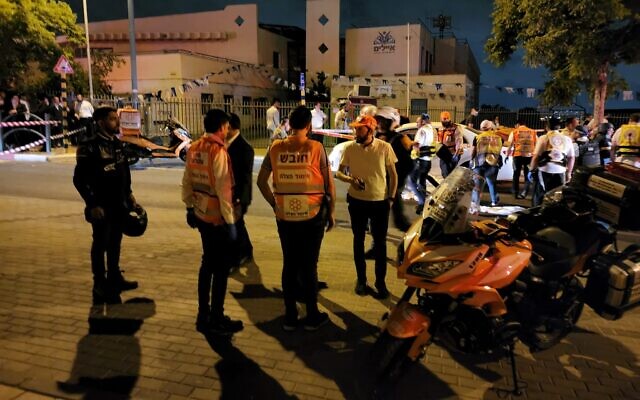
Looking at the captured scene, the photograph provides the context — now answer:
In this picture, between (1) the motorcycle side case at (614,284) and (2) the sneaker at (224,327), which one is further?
(2) the sneaker at (224,327)

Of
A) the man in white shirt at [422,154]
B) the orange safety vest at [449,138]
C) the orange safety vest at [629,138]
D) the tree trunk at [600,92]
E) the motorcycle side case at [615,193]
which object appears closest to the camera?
the motorcycle side case at [615,193]

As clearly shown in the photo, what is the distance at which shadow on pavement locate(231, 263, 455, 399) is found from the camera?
3.47 meters

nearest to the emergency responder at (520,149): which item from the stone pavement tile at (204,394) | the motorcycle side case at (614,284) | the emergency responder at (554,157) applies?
the emergency responder at (554,157)

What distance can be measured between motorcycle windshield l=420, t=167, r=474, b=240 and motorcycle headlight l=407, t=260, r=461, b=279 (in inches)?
7.1

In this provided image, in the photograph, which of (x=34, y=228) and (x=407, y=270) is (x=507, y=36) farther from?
(x=407, y=270)

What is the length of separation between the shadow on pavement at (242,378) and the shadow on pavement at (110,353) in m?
0.60

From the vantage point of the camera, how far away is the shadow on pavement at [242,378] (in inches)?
136

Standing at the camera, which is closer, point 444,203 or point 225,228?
point 444,203

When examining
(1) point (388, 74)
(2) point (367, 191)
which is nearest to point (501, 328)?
(2) point (367, 191)

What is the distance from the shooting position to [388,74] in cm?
3161

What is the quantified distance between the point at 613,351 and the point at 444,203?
205cm

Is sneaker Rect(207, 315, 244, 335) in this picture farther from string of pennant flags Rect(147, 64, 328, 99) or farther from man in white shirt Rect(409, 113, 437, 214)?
string of pennant flags Rect(147, 64, 328, 99)

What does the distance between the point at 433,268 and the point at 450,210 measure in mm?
357

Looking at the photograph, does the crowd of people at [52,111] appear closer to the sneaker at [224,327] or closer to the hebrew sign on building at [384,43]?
the sneaker at [224,327]
